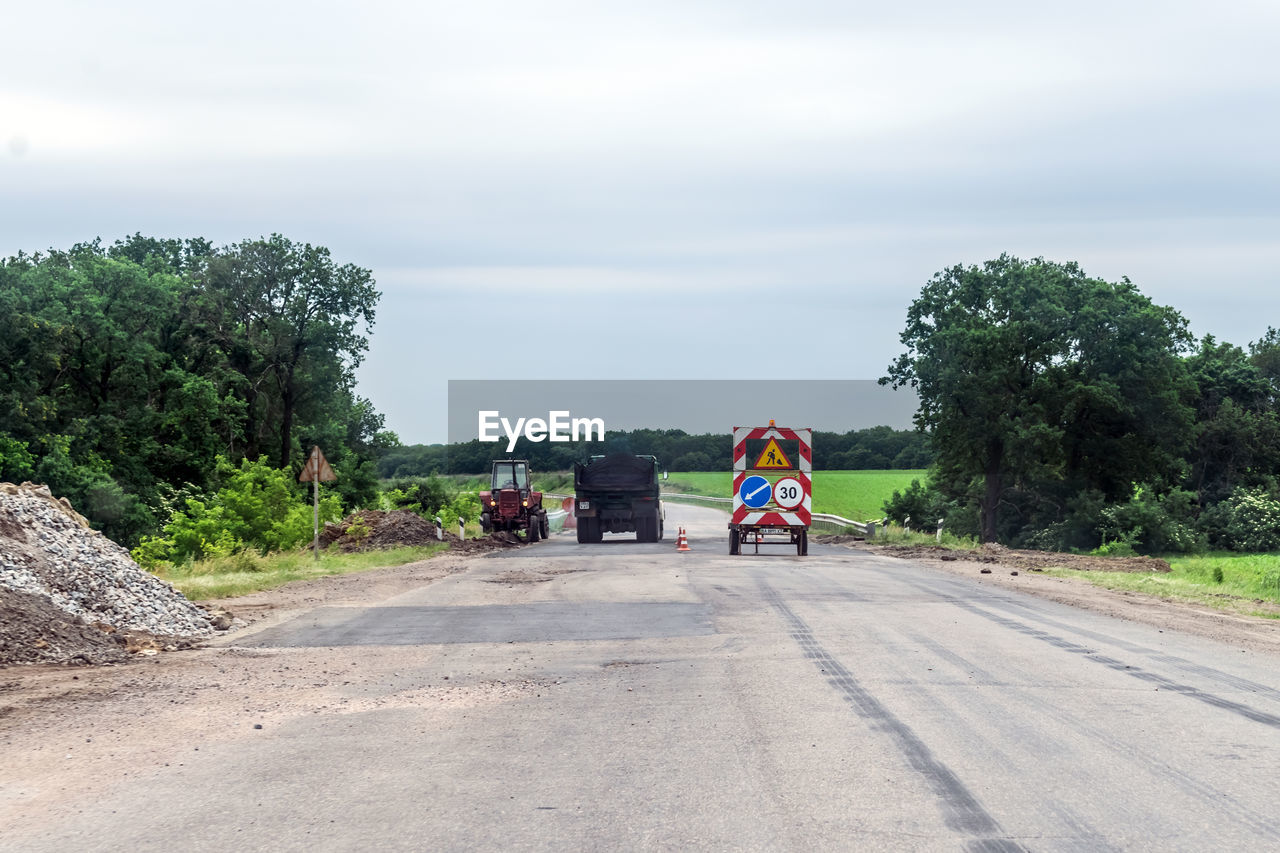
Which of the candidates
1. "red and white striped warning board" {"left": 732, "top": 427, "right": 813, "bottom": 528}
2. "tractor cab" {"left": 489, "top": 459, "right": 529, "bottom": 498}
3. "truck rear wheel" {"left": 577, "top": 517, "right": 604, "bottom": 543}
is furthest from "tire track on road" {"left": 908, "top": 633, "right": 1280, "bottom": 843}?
"tractor cab" {"left": 489, "top": 459, "right": 529, "bottom": 498}

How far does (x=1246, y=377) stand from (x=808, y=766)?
58218 millimetres

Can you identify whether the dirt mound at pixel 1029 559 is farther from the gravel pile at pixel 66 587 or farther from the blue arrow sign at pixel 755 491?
the gravel pile at pixel 66 587

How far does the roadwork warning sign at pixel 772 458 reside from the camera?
28109 mm

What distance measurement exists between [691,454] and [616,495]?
99937 mm

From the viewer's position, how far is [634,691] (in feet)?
32.7

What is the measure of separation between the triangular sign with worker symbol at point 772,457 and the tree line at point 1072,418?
77.3ft

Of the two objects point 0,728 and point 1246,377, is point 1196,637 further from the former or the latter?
point 1246,377

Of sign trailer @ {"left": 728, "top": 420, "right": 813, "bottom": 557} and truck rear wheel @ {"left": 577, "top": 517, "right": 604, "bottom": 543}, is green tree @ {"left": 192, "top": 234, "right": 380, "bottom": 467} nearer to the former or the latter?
truck rear wheel @ {"left": 577, "top": 517, "right": 604, "bottom": 543}

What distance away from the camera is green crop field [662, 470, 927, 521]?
7406 centimetres

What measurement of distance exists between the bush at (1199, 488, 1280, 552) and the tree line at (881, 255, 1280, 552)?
57 millimetres

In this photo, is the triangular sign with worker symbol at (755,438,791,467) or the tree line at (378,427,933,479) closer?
the triangular sign with worker symbol at (755,438,791,467)

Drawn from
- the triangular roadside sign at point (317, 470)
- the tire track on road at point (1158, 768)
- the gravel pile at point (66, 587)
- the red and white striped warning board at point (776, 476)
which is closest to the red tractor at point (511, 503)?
the red and white striped warning board at point (776, 476)

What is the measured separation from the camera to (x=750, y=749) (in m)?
7.63

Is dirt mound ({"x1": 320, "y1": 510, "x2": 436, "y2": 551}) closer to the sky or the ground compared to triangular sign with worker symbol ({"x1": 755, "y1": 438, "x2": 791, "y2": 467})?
closer to the ground
